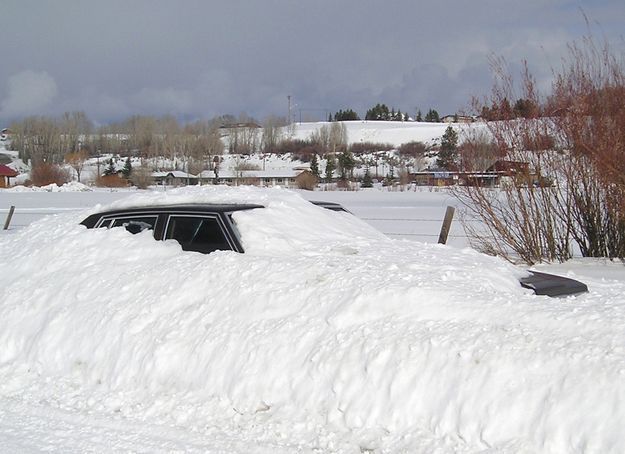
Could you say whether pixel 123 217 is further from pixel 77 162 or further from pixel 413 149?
pixel 413 149

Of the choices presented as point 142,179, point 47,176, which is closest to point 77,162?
point 47,176

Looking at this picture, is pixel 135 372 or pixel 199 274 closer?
pixel 135 372

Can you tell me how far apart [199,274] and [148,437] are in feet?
6.12

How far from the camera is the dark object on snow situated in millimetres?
6111

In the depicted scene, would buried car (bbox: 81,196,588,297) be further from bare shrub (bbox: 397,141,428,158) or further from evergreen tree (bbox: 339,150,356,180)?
bare shrub (bbox: 397,141,428,158)

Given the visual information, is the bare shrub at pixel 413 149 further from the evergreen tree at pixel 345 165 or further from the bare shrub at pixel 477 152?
the bare shrub at pixel 477 152

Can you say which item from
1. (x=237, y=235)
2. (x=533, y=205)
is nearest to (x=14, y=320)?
(x=237, y=235)

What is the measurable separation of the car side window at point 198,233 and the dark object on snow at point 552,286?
284 centimetres

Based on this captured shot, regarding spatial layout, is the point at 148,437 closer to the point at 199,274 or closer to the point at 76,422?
the point at 76,422

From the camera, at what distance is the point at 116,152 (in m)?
156

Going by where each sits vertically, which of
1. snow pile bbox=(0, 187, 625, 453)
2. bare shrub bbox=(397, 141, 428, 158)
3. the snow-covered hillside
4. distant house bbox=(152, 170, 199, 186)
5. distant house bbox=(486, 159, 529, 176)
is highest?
the snow-covered hillside

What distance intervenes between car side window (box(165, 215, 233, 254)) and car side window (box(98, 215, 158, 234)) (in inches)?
12.3

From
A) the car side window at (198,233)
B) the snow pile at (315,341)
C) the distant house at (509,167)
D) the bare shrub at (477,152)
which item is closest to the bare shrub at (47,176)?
the bare shrub at (477,152)

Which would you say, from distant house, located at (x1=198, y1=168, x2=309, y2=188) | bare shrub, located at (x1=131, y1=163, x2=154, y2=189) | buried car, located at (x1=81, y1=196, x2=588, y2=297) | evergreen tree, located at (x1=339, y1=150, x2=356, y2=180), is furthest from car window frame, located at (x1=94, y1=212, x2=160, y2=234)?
evergreen tree, located at (x1=339, y1=150, x2=356, y2=180)
